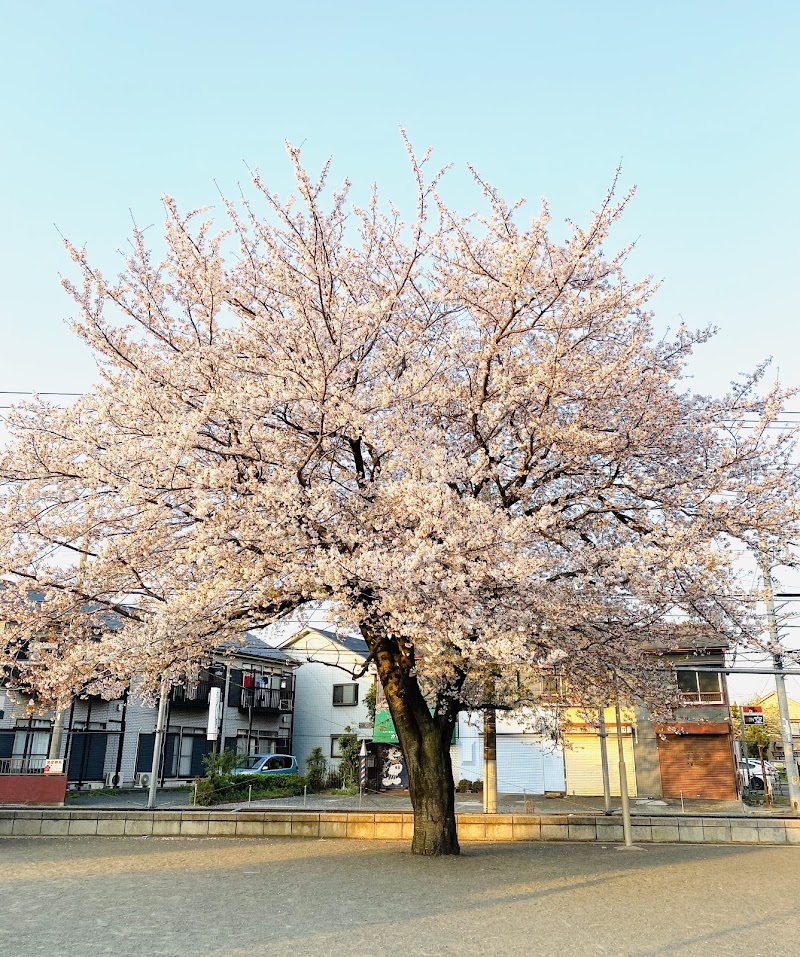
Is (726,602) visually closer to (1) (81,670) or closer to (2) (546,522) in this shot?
(2) (546,522)

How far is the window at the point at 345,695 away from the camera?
3347cm

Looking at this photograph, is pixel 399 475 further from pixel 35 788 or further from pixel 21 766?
pixel 21 766

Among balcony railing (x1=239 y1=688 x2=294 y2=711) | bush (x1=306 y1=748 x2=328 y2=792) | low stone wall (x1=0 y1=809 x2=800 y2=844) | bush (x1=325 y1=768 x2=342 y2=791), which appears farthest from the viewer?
balcony railing (x1=239 y1=688 x2=294 y2=711)

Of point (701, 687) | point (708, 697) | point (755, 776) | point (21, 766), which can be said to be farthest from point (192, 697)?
point (755, 776)

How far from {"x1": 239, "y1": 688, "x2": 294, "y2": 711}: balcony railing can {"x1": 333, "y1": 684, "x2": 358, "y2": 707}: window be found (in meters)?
2.00

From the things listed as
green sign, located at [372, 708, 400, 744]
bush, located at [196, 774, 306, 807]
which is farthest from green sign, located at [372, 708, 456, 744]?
bush, located at [196, 774, 306, 807]

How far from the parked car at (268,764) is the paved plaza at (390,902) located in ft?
55.0

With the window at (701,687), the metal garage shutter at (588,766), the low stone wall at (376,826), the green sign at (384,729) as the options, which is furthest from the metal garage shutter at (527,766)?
the low stone wall at (376,826)

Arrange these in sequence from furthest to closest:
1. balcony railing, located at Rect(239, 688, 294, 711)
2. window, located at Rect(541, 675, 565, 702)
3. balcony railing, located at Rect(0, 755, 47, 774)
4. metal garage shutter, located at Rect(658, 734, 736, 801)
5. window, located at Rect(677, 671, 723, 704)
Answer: balcony railing, located at Rect(239, 688, 294, 711) < window, located at Rect(677, 671, 723, 704) < metal garage shutter, located at Rect(658, 734, 736, 801) < balcony railing, located at Rect(0, 755, 47, 774) < window, located at Rect(541, 675, 565, 702)

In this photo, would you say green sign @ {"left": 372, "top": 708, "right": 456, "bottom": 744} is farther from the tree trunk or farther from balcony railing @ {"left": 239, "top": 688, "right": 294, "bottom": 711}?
the tree trunk

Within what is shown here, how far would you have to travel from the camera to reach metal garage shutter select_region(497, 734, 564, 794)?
87.7 feet

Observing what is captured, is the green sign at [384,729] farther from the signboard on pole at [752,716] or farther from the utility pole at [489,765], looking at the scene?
the signboard on pole at [752,716]

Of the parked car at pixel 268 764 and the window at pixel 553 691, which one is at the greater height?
the window at pixel 553 691

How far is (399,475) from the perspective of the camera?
9.45 meters
